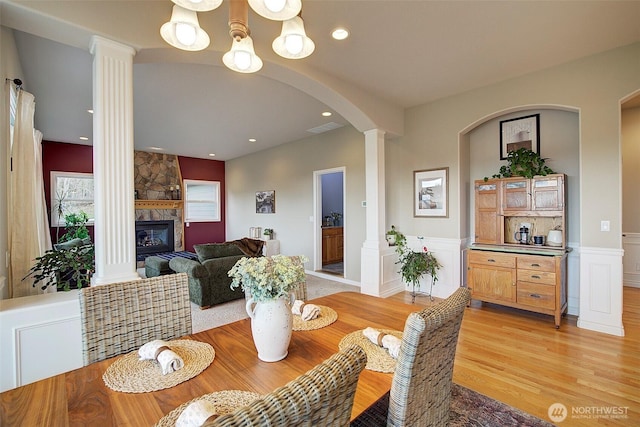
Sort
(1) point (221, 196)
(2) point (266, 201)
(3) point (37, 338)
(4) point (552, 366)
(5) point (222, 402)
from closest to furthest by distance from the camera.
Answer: (5) point (222, 402) < (3) point (37, 338) < (4) point (552, 366) < (2) point (266, 201) < (1) point (221, 196)

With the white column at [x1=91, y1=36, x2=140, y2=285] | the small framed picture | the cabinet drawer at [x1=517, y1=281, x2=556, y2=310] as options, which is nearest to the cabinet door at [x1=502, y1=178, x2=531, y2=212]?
the small framed picture

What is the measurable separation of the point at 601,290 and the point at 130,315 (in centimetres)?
419

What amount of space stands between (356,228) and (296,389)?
4781 mm

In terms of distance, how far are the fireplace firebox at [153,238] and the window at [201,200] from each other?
2.02 feet

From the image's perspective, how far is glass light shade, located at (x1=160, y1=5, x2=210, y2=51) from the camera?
1423 millimetres

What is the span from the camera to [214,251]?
416 centimetres

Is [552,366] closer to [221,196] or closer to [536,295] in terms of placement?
[536,295]

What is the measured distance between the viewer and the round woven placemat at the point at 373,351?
3.73 feet

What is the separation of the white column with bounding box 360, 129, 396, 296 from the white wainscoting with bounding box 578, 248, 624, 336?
2251 mm

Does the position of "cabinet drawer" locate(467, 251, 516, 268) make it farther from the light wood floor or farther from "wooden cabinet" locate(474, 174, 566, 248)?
the light wood floor

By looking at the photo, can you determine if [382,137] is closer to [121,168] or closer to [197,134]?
[121,168]

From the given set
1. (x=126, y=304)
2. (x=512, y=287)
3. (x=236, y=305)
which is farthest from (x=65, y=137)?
(x=512, y=287)

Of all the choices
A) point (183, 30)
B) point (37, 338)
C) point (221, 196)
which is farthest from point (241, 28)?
point (221, 196)

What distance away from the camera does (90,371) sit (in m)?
1.10
